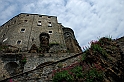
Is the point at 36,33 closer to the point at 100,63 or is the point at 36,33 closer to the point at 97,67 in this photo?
the point at 100,63

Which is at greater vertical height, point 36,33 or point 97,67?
point 36,33

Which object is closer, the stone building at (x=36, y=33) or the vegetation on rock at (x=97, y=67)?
the vegetation on rock at (x=97, y=67)

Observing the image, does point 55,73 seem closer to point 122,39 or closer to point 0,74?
point 122,39

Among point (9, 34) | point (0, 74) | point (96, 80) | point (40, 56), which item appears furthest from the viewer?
point (9, 34)

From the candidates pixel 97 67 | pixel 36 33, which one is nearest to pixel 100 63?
pixel 97 67

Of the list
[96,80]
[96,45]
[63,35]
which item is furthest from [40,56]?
[63,35]

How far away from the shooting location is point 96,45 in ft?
24.5

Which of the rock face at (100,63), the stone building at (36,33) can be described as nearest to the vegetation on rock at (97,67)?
the rock face at (100,63)

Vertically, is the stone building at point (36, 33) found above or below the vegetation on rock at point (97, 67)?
above

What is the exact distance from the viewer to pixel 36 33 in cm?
2495

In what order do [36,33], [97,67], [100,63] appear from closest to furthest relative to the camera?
[97,67], [100,63], [36,33]

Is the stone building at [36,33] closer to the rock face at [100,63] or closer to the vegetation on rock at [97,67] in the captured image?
the rock face at [100,63]

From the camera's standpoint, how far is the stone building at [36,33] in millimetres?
22578

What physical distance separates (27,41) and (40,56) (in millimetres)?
9768
